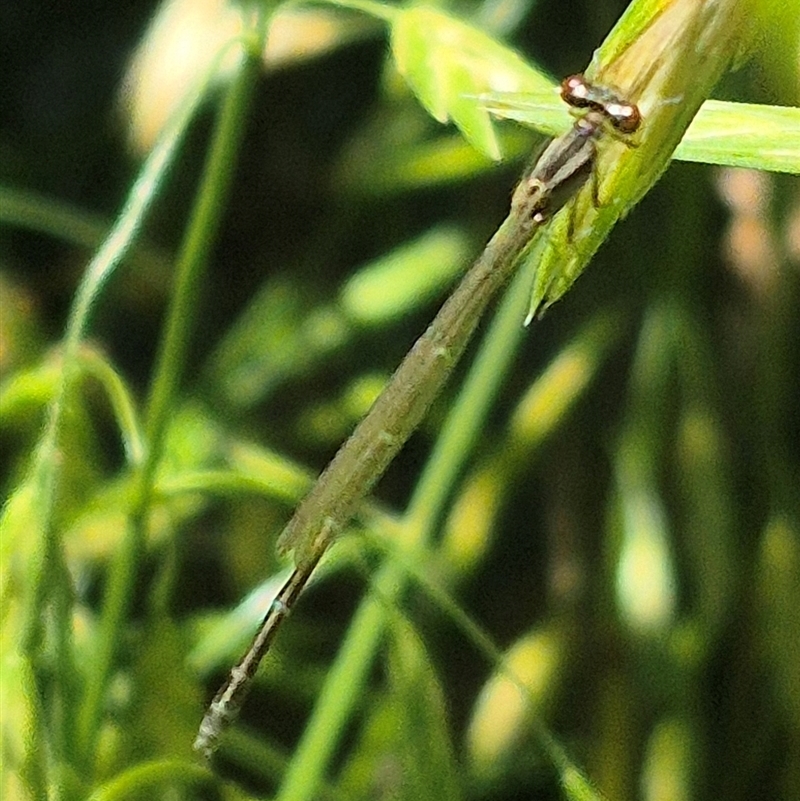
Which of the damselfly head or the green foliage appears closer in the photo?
the damselfly head

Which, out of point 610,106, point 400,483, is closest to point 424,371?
point 610,106

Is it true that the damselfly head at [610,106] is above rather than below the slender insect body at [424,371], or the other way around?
above

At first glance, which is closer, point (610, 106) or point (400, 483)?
point (610, 106)

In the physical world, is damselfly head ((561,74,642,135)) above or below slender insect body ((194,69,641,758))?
above

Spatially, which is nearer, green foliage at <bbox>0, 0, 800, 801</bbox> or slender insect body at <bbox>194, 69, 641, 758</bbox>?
slender insect body at <bbox>194, 69, 641, 758</bbox>

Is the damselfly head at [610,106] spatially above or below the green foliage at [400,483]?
above

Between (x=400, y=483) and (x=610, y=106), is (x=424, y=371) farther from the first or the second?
(x=400, y=483)

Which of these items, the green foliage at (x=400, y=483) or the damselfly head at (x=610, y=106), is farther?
the green foliage at (x=400, y=483)

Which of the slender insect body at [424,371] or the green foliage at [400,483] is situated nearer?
the slender insect body at [424,371]

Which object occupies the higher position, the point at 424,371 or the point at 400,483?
the point at 424,371
